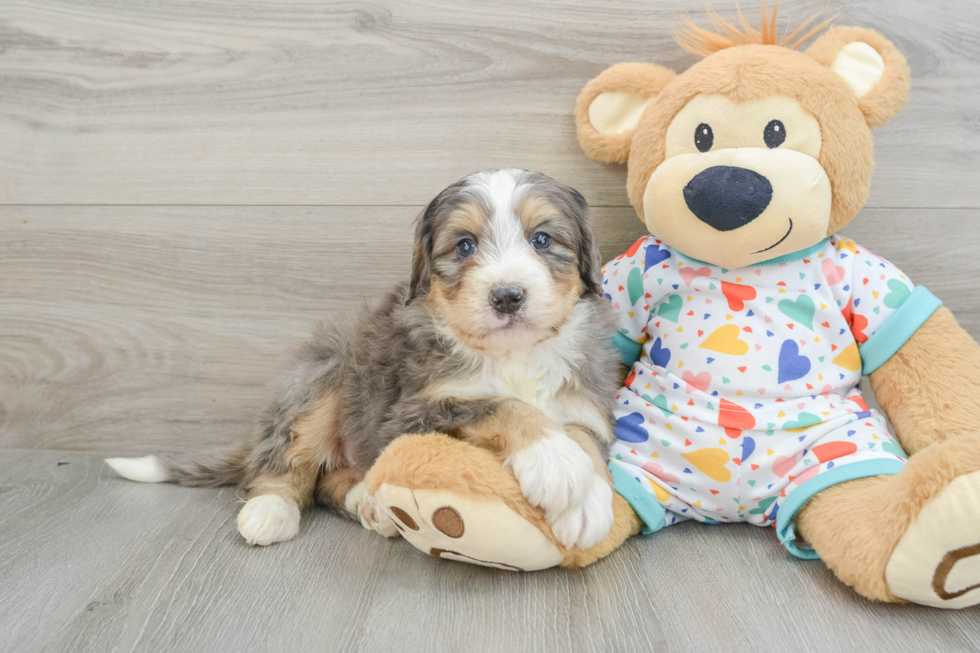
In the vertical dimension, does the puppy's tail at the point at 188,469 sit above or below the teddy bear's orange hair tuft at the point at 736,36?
below

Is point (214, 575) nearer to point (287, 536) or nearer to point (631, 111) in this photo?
point (287, 536)

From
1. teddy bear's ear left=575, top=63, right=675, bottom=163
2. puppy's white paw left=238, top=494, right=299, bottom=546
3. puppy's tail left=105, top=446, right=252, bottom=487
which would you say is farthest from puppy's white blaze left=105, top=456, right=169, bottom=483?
teddy bear's ear left=575, top=63, right=675, bottom=163

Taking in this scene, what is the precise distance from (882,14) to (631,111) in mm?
848

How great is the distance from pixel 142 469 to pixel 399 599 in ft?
3.94

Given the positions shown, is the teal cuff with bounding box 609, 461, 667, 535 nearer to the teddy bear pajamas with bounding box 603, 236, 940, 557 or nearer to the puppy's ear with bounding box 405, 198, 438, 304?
the teddy bear pajamas with bounding box 603, 236, 940, 557

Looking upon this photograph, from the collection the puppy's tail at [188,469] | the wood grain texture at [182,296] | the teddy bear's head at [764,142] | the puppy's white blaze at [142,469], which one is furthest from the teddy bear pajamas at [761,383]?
the puppy's white blaze at [142,469]

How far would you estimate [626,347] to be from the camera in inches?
76.9

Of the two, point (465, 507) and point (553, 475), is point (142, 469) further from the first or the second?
point (553, 475)

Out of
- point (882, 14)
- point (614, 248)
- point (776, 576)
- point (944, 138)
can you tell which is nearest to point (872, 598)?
point (776, 576)

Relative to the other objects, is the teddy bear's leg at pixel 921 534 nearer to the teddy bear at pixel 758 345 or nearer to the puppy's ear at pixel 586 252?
the teddy bear at pixel 758 345

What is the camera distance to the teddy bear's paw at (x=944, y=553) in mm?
1241

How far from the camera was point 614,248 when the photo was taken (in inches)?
86.0

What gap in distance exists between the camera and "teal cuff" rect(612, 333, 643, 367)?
195 centimetres


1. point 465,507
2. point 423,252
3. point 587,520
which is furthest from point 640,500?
point 423,252
